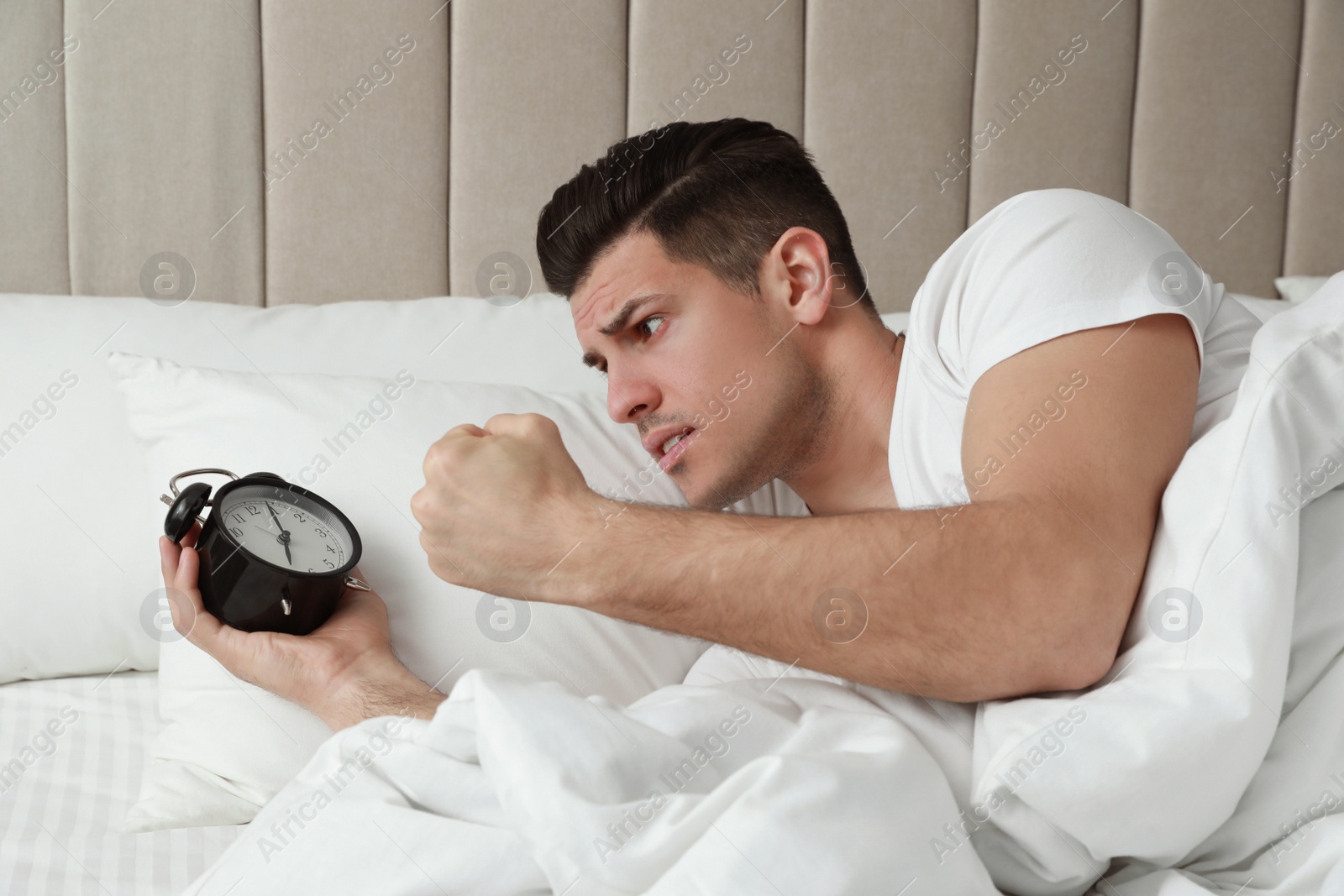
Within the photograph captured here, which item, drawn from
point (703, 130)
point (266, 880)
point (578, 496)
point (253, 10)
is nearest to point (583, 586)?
point (578, 496)

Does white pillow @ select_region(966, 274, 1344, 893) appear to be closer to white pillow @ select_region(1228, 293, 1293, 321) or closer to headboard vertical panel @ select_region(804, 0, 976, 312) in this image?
white pillow @ select_region(1228, 293, 1293, 321)

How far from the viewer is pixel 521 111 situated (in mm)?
1479

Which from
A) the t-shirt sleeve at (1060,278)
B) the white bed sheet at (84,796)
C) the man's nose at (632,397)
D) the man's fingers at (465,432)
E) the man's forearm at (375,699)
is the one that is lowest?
the white bed sheet at (84,796)

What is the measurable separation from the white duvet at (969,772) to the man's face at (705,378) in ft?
1.26

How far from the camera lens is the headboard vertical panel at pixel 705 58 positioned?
1502 mm

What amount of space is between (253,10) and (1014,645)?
1.36 m

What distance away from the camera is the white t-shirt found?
2.75ft

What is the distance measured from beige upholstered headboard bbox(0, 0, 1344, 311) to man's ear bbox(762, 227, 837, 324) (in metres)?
0.43

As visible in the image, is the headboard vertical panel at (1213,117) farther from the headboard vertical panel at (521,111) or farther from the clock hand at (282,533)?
the clock hand at (282,533)

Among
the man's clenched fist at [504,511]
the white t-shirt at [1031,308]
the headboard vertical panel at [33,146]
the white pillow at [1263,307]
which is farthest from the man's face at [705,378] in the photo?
the headboard vertical panel at [33,146]

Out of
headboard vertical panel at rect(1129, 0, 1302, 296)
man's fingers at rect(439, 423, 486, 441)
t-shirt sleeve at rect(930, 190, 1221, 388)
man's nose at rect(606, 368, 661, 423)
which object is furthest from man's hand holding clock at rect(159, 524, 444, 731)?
headboard vertical panel at rect(1129, 0, 1302, 296)

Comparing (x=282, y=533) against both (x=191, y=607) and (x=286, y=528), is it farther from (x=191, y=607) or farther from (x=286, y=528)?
(x=191, y=607)

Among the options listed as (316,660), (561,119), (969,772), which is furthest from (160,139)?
(969,772)

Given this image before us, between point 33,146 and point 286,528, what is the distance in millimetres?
861
